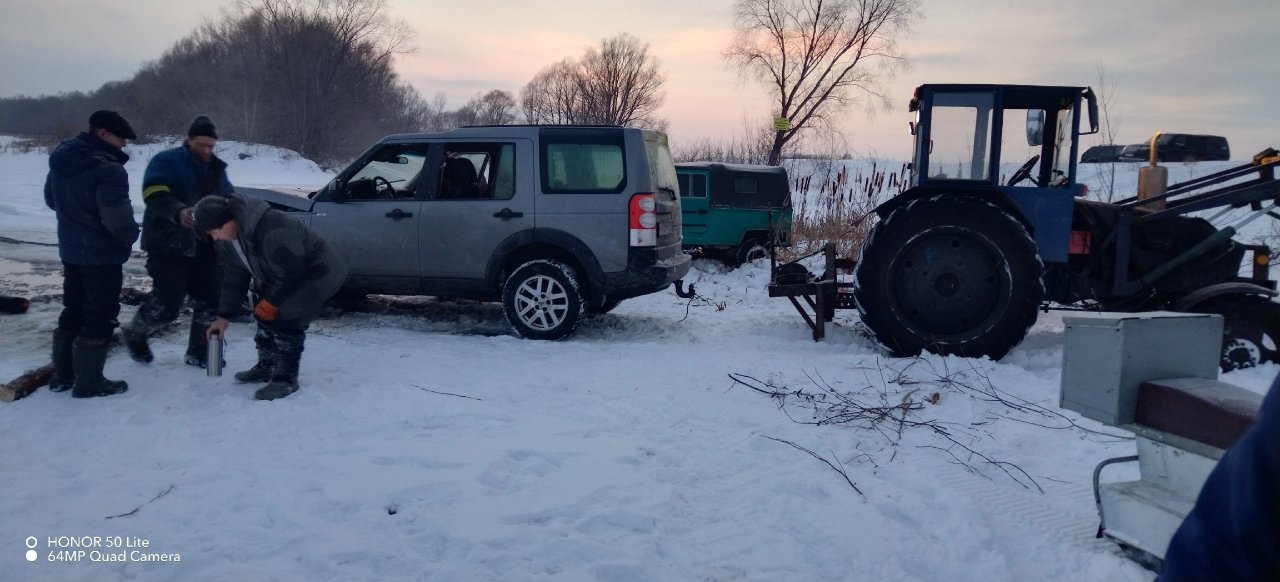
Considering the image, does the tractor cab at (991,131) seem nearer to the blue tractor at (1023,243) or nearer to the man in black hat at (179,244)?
the blue tractor at (1023,243)

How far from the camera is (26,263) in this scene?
10.3 metres

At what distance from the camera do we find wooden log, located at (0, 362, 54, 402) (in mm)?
4781

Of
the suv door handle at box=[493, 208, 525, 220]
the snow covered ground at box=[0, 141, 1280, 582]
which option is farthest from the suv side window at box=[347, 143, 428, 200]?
the snow covered ground at box=[0, 141, 1280, 582]

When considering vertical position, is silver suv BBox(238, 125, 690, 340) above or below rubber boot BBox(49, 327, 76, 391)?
above

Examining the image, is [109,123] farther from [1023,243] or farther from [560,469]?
[1023,243]

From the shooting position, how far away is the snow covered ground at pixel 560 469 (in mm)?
3148

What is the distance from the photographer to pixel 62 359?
Answer: 16.4 feet

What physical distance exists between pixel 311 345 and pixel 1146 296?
23.5 feet

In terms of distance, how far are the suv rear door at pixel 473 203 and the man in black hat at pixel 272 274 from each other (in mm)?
2048

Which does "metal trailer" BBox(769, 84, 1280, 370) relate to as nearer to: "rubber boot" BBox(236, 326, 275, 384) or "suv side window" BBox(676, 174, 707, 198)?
"rubber boot" BBox(236, 326, 275, 384)

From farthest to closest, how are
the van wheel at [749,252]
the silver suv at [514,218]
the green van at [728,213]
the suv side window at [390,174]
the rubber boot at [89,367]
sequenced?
the van wheel at [749,252] < the green van at [728,213] < the suv side window at [390,174] < the silver suv at [514,218] < the rubber boot at [89,367]

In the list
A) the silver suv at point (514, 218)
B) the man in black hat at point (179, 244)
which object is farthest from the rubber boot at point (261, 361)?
the silver suv at point (514, 218)

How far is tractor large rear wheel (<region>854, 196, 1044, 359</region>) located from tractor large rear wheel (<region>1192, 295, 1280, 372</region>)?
4.70ft

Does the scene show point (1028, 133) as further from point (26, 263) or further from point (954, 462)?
point (26, 263)
